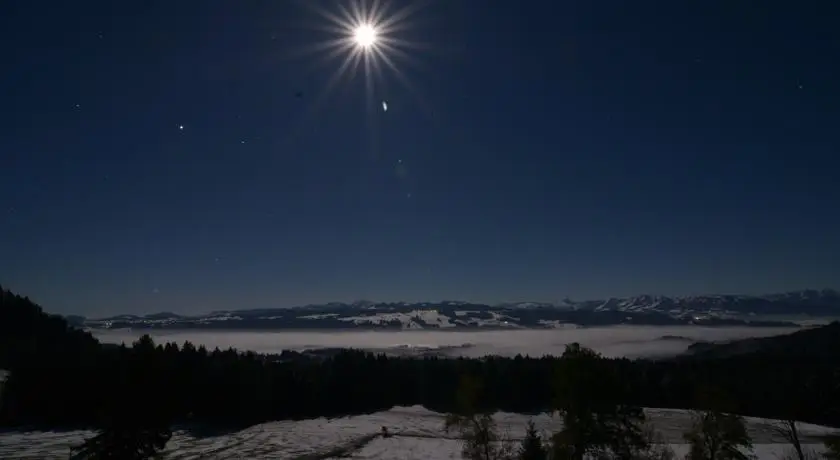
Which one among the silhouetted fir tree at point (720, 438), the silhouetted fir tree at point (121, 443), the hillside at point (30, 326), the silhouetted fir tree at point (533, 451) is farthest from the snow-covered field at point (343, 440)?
the hillside at point (30, 326)

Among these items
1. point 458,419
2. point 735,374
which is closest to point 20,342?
point 458,419

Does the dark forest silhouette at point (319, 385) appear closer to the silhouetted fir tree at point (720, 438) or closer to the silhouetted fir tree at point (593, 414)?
the silhouetted fir tree at point (720, 438)

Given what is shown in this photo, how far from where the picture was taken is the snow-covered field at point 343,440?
205 feet

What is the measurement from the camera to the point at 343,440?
72125 mm

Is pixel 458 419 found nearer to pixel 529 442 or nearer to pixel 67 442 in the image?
pixel 529 442

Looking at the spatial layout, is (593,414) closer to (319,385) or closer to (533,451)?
(533,451)

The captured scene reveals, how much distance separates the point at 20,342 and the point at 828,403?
6385 inches

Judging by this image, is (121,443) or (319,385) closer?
(121,443)

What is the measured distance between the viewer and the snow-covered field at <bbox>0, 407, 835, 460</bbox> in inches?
2457

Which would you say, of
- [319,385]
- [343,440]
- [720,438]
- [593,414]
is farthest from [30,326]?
[720,438]

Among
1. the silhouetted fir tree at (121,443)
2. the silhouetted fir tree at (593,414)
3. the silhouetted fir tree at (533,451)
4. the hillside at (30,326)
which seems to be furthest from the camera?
the hillside at (30,326)

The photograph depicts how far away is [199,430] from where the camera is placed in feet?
285

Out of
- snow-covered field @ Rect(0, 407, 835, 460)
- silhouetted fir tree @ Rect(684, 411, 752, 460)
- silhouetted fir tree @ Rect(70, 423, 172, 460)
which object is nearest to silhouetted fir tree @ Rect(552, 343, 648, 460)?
silhouetted fir tree @ Rect(684, 411, 752, 460)

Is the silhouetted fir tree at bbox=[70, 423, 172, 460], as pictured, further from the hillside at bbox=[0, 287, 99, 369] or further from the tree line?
the hillside at bbox=[0, 287, 99, 369]
